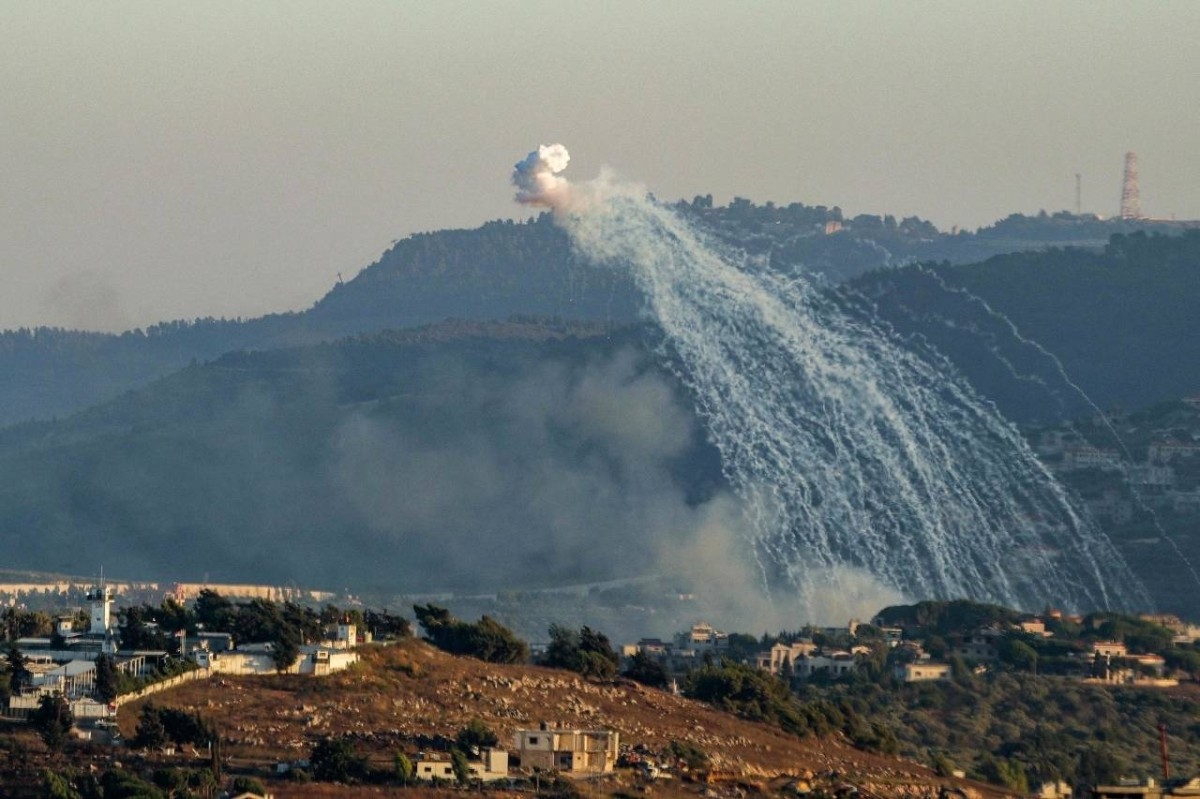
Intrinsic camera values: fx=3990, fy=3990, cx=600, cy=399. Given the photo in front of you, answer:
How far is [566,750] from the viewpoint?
103500 mm

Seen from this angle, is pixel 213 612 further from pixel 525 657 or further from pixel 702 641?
pixel 702 641

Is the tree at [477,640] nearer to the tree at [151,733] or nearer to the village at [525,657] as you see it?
the village at [525,657]

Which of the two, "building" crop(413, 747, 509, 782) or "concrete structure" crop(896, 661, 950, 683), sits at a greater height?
"concrete structure" crop(896, 661, 950, 683)

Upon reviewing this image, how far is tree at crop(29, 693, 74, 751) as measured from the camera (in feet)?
321

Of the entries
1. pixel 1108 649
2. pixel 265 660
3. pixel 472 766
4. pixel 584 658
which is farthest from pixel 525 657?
pixel 1108 649

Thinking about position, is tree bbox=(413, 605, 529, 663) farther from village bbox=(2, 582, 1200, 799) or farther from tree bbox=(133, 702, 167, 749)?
tree bbox=(133, 702, 167, 749)

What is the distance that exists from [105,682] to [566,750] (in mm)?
12163

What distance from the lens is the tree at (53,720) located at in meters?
97.9

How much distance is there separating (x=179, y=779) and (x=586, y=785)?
12.1m

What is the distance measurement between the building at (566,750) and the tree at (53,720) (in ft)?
38.4

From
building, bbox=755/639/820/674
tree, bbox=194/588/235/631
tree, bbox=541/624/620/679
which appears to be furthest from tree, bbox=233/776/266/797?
building, bbox=755/639/820/674

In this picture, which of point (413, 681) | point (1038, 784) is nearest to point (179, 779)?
point (413, 681)

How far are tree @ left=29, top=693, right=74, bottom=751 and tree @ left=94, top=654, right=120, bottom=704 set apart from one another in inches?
53.8

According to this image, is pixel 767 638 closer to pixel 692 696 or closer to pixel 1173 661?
pixel 1173 661
